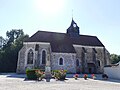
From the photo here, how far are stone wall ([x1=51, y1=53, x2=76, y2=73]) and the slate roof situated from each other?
2.89 feet

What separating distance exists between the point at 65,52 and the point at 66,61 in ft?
6.45

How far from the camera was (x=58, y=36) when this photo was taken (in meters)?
33.0

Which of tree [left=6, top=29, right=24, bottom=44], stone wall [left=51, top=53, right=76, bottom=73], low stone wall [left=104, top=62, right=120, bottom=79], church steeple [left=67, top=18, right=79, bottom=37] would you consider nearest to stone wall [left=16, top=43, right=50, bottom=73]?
stone wall [left=51, top=53, right=76, bottom=73]

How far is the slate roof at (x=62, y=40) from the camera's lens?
1164 inches

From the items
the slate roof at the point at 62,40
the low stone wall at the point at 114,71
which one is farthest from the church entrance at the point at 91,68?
the low stone wall at the point at 114,71

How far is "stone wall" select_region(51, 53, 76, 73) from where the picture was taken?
93.7 feet

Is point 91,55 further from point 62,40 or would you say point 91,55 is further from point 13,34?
point 13,34

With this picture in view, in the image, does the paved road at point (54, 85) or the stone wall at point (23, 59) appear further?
the stone wall at point (23, 59)

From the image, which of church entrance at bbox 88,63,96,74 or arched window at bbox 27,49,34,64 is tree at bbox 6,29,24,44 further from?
church entrance at bbox 88,63,96,74

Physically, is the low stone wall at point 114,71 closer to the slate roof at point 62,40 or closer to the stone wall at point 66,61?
the stone wall at point 66,61

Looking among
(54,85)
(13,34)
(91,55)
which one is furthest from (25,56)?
(13,34)

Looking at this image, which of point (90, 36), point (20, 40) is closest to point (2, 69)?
point (20, 40)

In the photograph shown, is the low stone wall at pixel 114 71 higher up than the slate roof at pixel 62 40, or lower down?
lower down

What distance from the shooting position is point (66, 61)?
2909cm
